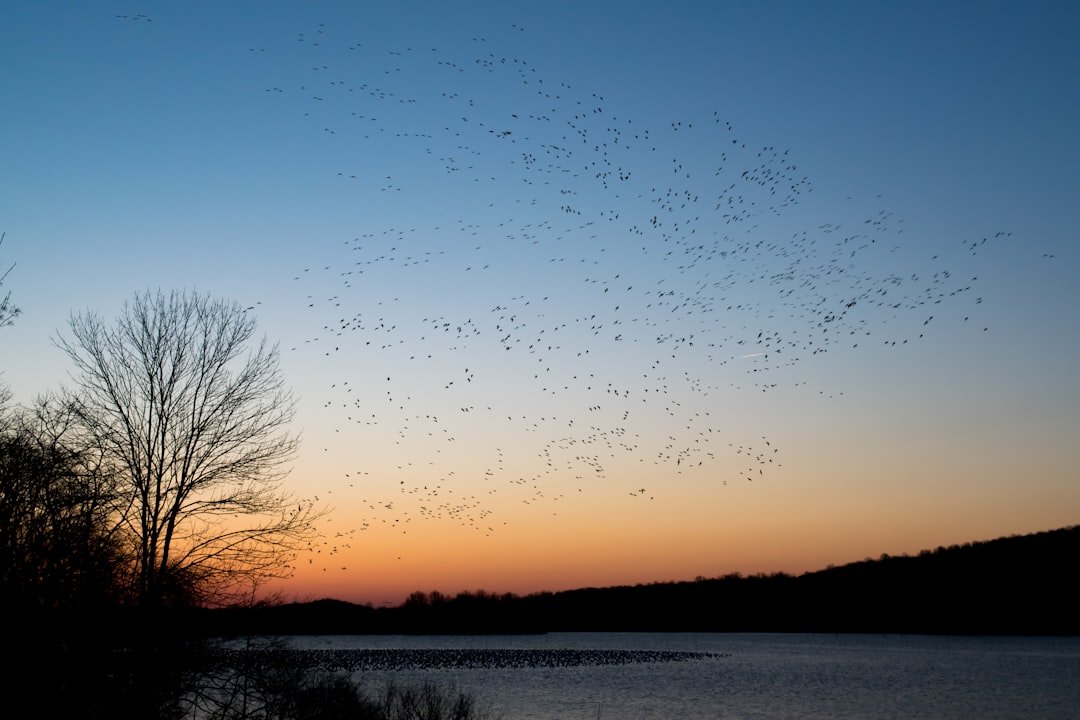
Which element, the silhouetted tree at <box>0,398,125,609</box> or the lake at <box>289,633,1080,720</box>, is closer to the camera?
the silhouetted tree at <box>0,398,125,609</box>

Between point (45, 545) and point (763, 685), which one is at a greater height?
point (45, 545)

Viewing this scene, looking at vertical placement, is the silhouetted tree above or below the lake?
above

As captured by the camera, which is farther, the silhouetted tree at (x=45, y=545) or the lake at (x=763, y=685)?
the lake at (x=763, y=685)

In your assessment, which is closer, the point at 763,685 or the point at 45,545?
the point at 45,545

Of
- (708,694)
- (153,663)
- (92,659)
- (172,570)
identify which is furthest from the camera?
(708,694)

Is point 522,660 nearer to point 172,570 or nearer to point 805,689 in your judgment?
point 805,689

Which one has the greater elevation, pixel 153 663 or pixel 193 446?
pixel 193 446

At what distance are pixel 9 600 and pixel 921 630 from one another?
677 ft

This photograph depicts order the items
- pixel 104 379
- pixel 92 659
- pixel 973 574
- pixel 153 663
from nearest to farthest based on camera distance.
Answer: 1. pixel 92 659
2. pixel 153 663
3. pixel 104 379
4. pixel 973 574

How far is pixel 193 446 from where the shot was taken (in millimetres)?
21391

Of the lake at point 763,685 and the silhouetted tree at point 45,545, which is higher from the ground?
the silhouetted tree at point 45,545

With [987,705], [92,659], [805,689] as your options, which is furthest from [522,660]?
[92,659]

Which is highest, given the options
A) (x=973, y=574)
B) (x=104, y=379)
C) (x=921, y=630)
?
(x=104, y=379)

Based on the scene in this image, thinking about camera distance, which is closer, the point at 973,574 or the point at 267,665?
the point at 267,665
